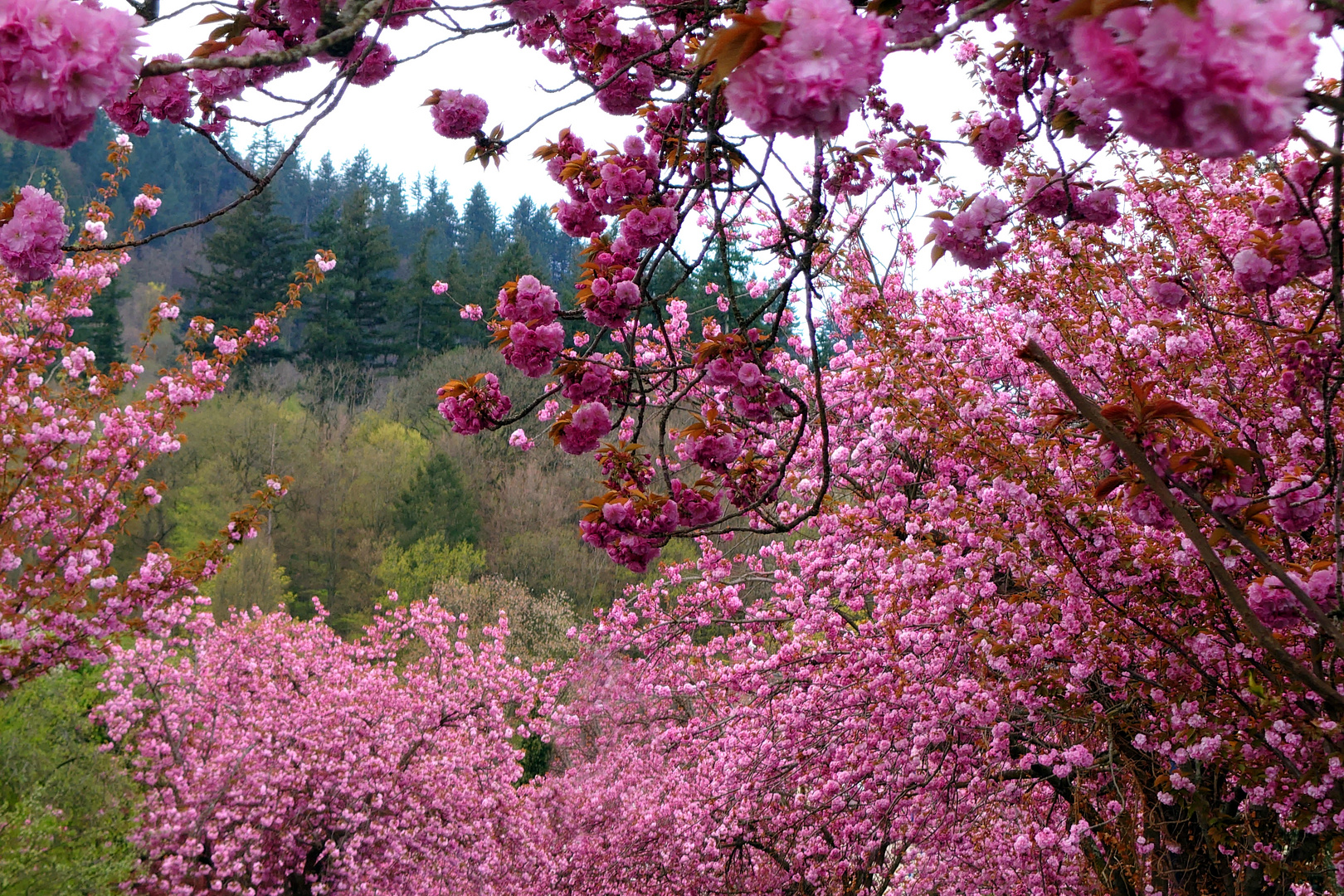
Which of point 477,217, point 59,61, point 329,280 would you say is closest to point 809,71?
point 59,61

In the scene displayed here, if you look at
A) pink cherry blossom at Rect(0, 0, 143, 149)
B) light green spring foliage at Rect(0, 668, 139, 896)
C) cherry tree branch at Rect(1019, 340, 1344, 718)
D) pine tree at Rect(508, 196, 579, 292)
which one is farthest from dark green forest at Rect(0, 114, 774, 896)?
cherry tree branch at Rect(1019, 340, 1344, 718)

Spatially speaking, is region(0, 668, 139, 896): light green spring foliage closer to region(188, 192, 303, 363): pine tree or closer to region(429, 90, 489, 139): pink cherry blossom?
region(429, 90, 489, 139): pink cherry blossom

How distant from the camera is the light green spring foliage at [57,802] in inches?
265

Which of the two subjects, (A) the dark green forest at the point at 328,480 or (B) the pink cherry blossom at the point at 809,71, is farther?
(A) the dark green forest at the point at 328,480

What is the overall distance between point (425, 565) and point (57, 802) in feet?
50.0

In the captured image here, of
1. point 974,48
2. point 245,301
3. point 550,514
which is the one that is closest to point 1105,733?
point 974,48

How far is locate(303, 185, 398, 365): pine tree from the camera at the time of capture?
31484mm

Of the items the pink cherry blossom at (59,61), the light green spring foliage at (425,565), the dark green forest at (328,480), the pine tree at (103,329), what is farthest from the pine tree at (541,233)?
the pink cherry blossom at (59,61)

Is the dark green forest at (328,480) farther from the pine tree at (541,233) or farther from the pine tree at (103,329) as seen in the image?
the pine tree at (541,233)

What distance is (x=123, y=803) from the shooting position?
8.25 metres

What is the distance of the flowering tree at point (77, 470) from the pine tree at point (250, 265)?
82.7 ft

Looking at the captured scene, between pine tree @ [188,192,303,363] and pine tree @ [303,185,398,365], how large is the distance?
1183mm

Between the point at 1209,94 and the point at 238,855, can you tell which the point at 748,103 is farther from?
the point at 238,855

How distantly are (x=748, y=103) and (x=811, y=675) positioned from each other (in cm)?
577
